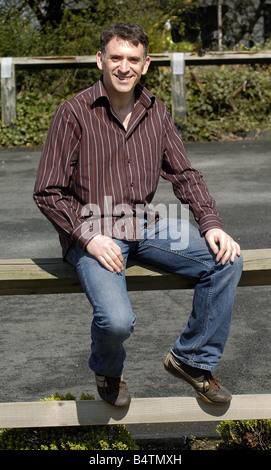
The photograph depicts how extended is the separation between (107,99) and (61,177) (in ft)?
1.41

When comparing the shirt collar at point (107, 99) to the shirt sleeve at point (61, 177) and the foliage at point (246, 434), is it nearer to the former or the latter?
the shirt sleeve at point (61, 177)

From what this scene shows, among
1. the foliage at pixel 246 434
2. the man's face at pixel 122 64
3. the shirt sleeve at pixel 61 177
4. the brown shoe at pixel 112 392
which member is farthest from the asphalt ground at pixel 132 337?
the man's face at pixel 122 64

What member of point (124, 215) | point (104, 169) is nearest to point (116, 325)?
point (124, 215)

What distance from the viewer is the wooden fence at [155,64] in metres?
12.6

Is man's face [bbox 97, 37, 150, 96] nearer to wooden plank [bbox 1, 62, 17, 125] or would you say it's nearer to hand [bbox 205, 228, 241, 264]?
hand [bbox 205, 228, 241, 264]

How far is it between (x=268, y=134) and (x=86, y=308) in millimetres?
8158

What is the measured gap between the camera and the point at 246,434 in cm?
358

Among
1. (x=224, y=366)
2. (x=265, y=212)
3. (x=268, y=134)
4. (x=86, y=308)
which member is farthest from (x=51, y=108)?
(x=224, y=366)

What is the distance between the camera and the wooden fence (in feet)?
41.4

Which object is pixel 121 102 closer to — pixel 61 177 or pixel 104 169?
pixel 104 169

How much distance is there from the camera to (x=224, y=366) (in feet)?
15.3

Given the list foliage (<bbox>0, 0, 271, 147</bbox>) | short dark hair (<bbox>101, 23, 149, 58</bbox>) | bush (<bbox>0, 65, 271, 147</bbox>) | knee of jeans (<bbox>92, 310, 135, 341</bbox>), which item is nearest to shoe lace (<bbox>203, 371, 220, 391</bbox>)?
knee of jeans (<bbox>92, 310, 135, 341</bbox>)

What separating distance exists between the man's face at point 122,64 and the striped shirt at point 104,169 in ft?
0.26

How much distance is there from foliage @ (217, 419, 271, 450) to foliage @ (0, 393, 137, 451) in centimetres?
47
